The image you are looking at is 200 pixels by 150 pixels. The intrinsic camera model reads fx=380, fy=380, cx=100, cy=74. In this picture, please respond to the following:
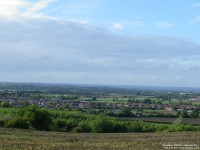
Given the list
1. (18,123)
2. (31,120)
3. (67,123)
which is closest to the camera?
(18,123)

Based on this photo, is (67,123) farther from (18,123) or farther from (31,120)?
(18,123)

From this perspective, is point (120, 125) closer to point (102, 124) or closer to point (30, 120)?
point (102, 124)

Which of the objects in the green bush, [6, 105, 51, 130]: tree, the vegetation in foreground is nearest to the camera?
the green bush

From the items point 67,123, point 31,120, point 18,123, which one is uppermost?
point 31,120

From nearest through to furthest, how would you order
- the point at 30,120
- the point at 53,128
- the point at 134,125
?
the point at 30,120 < the point at 53,128 < the point at 134,125

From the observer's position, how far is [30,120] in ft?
155

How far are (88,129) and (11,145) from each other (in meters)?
31.1

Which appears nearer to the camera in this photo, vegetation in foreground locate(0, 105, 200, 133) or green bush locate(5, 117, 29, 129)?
green bush locate(5, 117, 29, 129)

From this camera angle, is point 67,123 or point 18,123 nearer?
point 18,123

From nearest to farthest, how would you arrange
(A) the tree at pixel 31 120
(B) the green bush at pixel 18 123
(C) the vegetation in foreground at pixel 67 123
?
(B) the green bush at pixel 18 123 → (A) the tree at pixel 31 120 → (C) the vegetation in foreground at pixel 67 123

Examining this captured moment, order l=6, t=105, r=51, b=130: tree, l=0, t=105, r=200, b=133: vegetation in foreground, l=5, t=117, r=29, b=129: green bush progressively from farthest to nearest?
l=0, t=105, r=200, b=133: vegetation in foreground → l=6, t=105, r=51, b=130: tree → l=5, t=117, r=29, b=129: green bush

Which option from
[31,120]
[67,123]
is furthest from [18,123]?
[67,123]

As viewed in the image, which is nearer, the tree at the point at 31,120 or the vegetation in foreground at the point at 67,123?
the tree at the point at 31,120

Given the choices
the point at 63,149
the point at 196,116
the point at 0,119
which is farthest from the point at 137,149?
the point at 196,116
